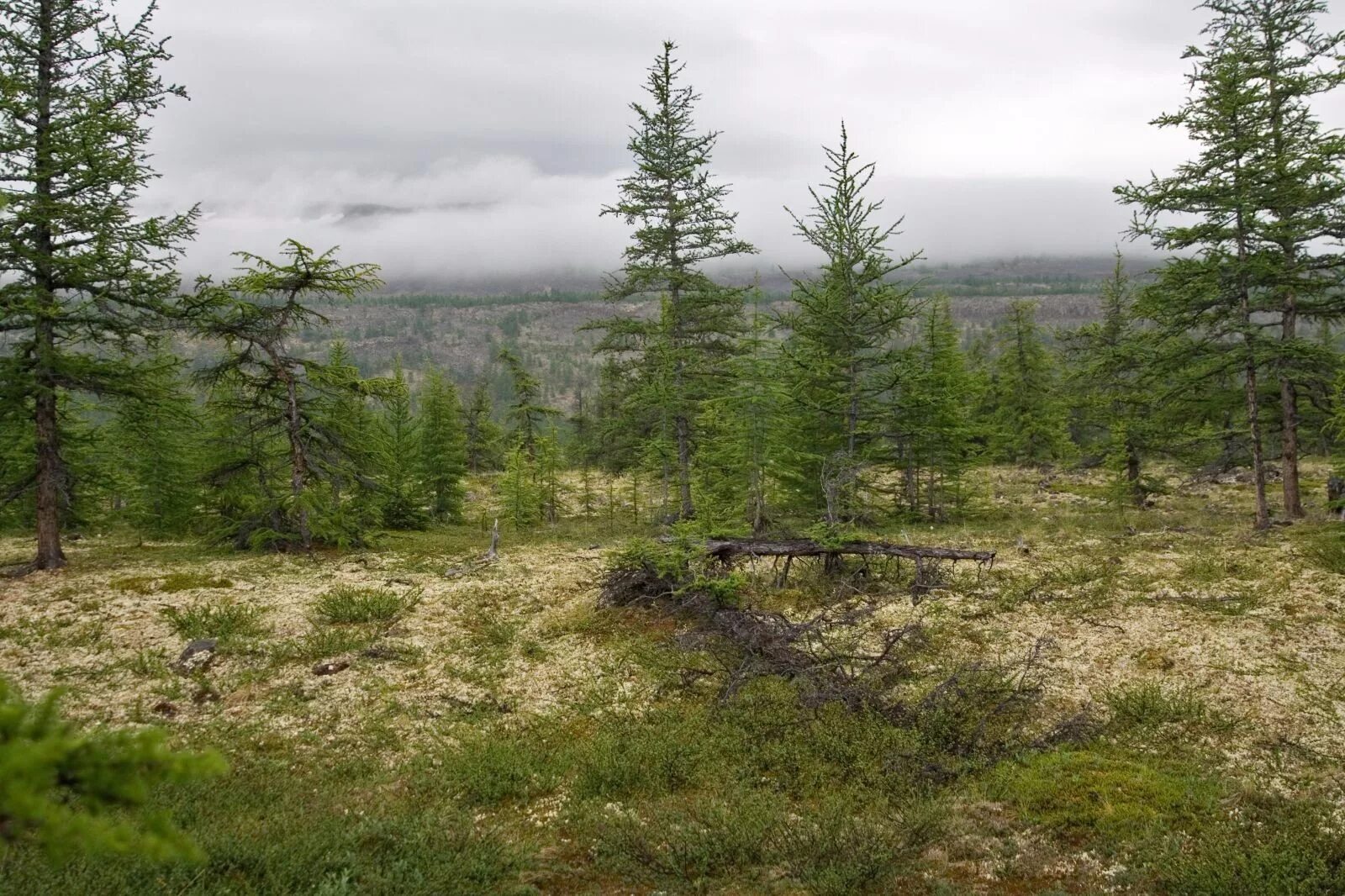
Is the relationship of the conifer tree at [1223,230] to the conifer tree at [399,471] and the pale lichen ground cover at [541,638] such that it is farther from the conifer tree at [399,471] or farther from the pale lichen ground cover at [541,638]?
the conifer tree at [399,471]

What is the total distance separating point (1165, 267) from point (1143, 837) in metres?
21.2

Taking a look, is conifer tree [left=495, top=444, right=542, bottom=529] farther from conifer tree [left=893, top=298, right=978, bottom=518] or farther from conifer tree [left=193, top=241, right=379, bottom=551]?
conifer tree [left=893, top=298, right=978, bottom=518]

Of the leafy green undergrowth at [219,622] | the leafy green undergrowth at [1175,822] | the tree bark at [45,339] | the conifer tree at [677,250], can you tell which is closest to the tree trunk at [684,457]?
the conifer tree at [677,250]

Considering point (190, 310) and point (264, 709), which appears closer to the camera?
point (264, 709)

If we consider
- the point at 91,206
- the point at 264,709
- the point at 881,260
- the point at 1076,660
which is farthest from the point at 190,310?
the point at 1076,660

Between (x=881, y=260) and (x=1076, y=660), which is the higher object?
(x=881, y=260)

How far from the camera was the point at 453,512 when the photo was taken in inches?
1332

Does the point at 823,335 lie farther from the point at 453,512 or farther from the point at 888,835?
the point at 453,512

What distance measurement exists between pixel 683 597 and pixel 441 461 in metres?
21.4

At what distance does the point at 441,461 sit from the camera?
32.7 meters

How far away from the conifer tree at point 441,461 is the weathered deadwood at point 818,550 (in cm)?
2038

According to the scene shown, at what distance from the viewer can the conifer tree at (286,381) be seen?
62.2ft

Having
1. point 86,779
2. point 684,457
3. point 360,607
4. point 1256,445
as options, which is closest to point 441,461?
point 684,457

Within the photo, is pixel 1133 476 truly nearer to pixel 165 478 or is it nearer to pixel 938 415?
pixel 938 415
